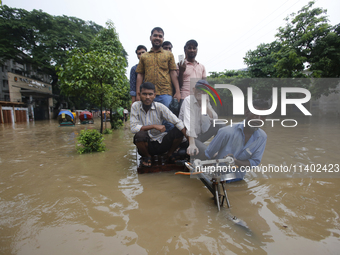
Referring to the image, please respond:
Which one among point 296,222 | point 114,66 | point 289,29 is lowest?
point 296,222

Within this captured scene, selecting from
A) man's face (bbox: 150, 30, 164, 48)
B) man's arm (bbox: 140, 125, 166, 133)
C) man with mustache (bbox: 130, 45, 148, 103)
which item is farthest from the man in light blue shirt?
man with mustache (bbox: 130, 45, 148, 103)

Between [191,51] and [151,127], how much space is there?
166 centimetres

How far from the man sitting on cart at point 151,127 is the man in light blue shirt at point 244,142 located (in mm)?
710

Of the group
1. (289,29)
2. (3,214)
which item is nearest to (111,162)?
(3,214)

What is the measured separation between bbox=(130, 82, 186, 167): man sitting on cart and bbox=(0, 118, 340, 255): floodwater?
462 mm

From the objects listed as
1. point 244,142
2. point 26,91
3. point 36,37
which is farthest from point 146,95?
point 36,37

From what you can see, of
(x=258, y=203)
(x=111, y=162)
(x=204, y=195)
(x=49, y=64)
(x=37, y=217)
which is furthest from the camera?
(x=49, y=64)

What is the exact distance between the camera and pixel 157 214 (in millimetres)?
2197

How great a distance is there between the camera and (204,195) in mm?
2662

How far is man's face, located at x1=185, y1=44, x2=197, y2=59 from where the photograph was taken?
12.3ft

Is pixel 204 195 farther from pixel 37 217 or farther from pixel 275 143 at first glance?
pixel 275 143

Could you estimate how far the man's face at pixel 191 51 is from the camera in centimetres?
375

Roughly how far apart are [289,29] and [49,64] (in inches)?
996

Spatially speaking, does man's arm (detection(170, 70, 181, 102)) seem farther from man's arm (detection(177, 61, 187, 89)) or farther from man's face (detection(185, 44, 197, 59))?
man's face (detection(185, 44, 197, 59))
